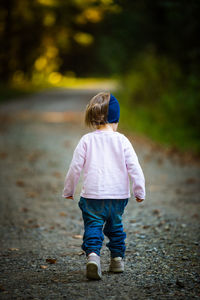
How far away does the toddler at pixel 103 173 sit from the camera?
11.4 ft

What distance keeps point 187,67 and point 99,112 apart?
39.4 ft

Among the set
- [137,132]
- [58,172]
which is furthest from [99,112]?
[137,132]

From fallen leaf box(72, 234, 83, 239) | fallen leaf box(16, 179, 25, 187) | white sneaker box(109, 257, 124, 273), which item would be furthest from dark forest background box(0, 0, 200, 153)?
white sneaker box(109, 257, 124, 273)

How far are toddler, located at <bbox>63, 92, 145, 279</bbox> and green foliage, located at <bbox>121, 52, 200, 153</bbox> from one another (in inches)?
285

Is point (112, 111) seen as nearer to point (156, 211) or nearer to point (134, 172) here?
point (134, 172)

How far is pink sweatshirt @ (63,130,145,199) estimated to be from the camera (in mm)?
3482

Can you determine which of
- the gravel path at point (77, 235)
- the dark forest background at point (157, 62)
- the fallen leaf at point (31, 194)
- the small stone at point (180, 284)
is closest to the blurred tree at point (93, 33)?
the dark forest background at point (157, 62)

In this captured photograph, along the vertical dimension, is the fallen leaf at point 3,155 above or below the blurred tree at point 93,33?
below

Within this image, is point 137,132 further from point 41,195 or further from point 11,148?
point 41,195

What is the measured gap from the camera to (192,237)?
466 centimetres

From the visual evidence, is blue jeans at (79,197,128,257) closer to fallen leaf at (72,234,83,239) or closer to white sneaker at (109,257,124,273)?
white sneaker at (109,257,124,273)

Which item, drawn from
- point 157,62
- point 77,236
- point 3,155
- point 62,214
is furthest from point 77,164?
point 157,62

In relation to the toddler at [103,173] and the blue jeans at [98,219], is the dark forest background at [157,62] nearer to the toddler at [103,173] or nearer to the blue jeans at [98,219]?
the toddler at [103,173]

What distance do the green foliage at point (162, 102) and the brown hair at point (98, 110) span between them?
7.31m
